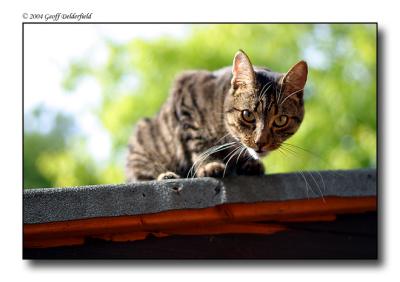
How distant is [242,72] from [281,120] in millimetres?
190

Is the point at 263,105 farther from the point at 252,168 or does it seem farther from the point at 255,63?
the point at 255,63

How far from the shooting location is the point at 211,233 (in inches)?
71.8

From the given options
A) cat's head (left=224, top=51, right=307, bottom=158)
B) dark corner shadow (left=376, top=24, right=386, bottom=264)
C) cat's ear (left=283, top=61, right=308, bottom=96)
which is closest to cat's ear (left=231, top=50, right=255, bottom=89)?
cat's head (left=224, top=51, right=307, bottom=158)

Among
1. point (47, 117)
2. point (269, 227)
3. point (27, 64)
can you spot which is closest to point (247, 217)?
point (269, 227)

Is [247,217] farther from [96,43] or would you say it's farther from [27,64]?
[96,43]

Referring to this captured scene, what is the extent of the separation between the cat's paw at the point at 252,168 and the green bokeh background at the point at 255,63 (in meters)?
0.74

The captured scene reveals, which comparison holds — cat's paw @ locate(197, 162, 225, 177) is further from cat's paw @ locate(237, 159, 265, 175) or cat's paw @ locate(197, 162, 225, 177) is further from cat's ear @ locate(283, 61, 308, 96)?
cat's ear @ locate(283, 61, 308, 96)

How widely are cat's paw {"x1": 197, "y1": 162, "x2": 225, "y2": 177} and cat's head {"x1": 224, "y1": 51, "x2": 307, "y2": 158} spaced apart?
0.10 metres

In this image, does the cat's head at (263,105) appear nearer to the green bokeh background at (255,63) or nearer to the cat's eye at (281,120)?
the cat's eye at (281,120)

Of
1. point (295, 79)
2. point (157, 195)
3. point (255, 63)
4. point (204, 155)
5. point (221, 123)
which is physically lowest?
point (157, 195)

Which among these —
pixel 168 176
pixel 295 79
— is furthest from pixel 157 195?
pixel 295 79

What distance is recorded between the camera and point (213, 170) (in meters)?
1.79

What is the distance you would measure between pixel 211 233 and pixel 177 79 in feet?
1.98

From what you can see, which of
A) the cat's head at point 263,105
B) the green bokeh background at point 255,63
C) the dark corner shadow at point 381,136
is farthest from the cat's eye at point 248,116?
the green bokeh background at point 255,63
